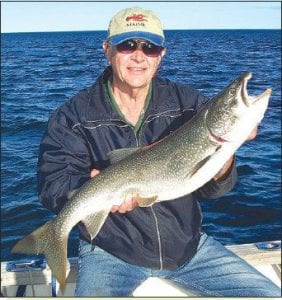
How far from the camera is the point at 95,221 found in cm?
418

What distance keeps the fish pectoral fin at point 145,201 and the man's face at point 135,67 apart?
1.13m

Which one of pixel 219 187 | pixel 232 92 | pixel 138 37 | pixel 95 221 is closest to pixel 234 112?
pixel 232 92

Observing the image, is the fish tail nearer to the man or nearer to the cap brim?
the man

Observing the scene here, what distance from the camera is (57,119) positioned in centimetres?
460

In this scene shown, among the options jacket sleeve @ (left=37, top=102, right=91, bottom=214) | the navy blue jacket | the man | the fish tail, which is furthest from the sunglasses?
the fish tail

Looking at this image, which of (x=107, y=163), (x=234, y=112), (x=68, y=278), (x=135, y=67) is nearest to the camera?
(x=234, y=112)

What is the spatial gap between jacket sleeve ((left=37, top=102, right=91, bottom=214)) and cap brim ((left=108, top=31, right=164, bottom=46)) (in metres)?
0.82

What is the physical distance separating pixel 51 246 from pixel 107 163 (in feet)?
3.18

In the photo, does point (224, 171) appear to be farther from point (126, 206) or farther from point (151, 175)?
point (126, 206)

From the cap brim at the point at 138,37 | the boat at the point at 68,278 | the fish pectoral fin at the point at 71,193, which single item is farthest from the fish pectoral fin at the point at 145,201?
the cap brim at the point at 138,37

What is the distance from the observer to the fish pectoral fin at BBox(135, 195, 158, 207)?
4109mm

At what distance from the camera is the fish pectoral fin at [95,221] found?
4.16 m

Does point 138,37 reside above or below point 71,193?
above

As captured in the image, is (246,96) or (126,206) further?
(126,206)
